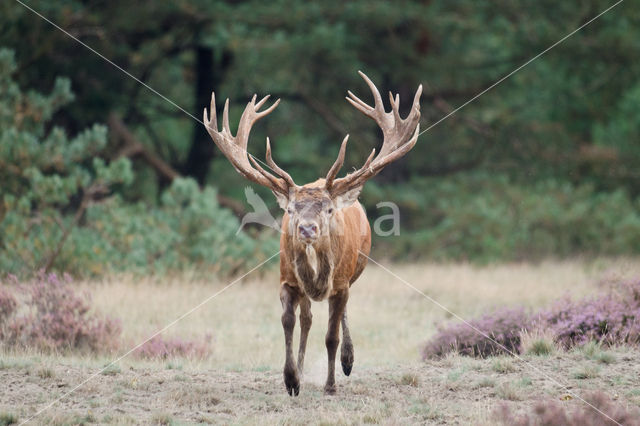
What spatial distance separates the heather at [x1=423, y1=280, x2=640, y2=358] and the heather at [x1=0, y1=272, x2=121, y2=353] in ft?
11.4

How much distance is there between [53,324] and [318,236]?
12.0 ft

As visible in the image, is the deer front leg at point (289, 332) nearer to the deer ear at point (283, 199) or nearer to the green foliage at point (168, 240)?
the deer ear at point (283, 199)

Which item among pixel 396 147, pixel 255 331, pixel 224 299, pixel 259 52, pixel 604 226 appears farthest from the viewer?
pixel 604 226

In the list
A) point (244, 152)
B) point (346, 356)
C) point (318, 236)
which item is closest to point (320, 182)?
point (244, 152)

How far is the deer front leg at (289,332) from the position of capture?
23.2 ft

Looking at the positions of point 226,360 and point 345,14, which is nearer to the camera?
point 226,360

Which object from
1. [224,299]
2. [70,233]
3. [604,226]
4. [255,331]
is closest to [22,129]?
[70,233]

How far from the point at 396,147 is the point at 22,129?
Result: 8.24 m

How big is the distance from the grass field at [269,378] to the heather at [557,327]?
404 mm

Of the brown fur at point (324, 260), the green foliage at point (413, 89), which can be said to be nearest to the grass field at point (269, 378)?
the brown fur at point (324, 260)

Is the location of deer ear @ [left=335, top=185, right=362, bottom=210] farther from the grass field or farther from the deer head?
the grass field

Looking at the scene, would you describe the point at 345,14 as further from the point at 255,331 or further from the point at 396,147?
the point at 396,147

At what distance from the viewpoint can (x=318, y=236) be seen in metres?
6.92

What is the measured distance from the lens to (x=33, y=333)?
8.98 m
